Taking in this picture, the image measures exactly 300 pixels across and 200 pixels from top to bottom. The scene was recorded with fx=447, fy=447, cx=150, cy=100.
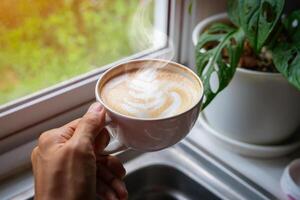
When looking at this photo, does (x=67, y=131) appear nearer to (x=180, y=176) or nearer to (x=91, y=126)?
(x=91, y=126)

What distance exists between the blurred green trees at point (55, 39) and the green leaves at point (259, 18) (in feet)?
0.82

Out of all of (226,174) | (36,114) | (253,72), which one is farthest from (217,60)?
(36,114)

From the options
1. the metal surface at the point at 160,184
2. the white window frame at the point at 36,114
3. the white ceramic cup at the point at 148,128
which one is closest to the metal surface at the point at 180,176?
the metal surface at the point at 160,184

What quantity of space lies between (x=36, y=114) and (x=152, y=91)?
230 millimetres

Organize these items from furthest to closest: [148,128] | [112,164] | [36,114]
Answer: [36,114], [112,164], [148,128]

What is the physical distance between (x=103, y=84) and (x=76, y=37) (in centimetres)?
23

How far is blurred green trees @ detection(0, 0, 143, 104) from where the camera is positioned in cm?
65

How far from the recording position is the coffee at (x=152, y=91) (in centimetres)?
50

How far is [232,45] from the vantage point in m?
0.64

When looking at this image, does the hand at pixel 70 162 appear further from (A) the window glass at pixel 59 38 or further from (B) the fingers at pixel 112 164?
(A) the window glass at pixel 59 38

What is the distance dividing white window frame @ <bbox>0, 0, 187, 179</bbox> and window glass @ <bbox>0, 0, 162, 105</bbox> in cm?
2

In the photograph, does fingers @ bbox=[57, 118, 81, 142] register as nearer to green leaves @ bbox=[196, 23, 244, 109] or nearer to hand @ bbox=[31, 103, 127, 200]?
hand @ bbox=[31, 103, 127, 200]

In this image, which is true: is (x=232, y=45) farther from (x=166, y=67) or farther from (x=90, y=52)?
(x=90, y=52)

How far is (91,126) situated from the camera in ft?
1.59
